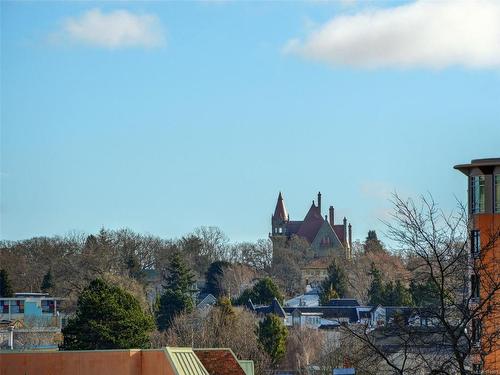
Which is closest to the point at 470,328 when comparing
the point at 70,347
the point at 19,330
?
the point at 70,347

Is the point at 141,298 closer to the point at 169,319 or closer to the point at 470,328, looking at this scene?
the point at 169,319

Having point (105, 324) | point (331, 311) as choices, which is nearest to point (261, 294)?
point (331, 311)

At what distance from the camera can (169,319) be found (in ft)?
383

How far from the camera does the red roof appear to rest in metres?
36.6

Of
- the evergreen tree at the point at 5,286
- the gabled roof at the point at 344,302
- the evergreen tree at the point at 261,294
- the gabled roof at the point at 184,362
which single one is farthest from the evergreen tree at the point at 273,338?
the gabled roof at the point at 184,362

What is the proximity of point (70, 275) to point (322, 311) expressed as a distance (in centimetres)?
2424

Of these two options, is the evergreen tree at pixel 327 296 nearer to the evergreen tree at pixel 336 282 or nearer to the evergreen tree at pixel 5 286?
the evergreen tree at pixel 336 282

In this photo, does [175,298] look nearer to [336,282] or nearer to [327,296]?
[327,296]

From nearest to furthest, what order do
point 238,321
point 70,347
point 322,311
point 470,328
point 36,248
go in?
point 470,328, point 70,347, point 238,321, point 322,311, point 36,248

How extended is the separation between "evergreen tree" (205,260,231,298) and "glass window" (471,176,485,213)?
365 ft

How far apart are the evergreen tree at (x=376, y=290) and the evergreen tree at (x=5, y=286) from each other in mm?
33400

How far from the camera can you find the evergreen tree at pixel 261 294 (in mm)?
136000

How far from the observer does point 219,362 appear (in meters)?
37.0

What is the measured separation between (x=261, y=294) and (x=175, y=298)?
18723 mm
